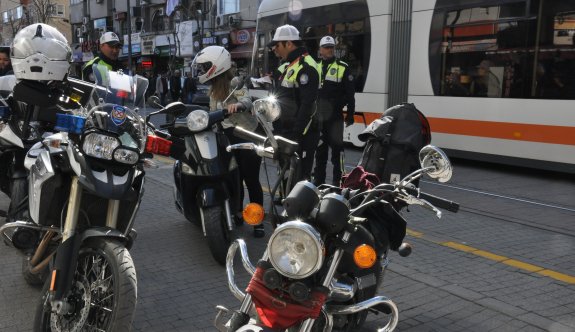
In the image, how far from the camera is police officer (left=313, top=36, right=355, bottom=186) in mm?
7543

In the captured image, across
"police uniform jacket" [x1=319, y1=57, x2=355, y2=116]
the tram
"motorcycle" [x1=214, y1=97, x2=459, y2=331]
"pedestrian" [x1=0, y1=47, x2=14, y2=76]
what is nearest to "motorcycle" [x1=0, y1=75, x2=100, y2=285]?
"motorcycle" [x1=214, y1=97, x2=459, y2=331]

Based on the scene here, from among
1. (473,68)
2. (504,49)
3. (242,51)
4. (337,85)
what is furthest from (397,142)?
(242,51)

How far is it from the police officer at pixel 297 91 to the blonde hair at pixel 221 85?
0.83 m

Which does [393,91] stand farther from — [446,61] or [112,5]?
[112,5]

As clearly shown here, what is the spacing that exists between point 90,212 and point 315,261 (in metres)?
1.59

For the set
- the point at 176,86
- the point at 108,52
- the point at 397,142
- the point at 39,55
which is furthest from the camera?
the point at 176,86

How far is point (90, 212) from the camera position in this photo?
321 cm

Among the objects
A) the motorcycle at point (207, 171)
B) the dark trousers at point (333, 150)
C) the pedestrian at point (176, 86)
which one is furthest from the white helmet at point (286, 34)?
the pedestrian at point (176, 86)

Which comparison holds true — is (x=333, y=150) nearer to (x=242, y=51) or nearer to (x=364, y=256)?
(x=364, y=256)

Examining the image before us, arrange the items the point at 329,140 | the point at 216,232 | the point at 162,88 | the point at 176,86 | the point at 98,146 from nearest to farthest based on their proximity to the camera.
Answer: the point at 98,146 < the point at 216,232 < the point at 329,140 < the point at 176,86 < the point at 162,88

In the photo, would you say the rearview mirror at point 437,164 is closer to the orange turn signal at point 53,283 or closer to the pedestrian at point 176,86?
the orange turn signal at point 53,283

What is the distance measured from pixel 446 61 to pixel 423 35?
66cm

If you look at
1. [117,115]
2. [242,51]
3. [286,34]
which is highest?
[242,51]

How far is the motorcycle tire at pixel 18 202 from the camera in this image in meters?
3.89
